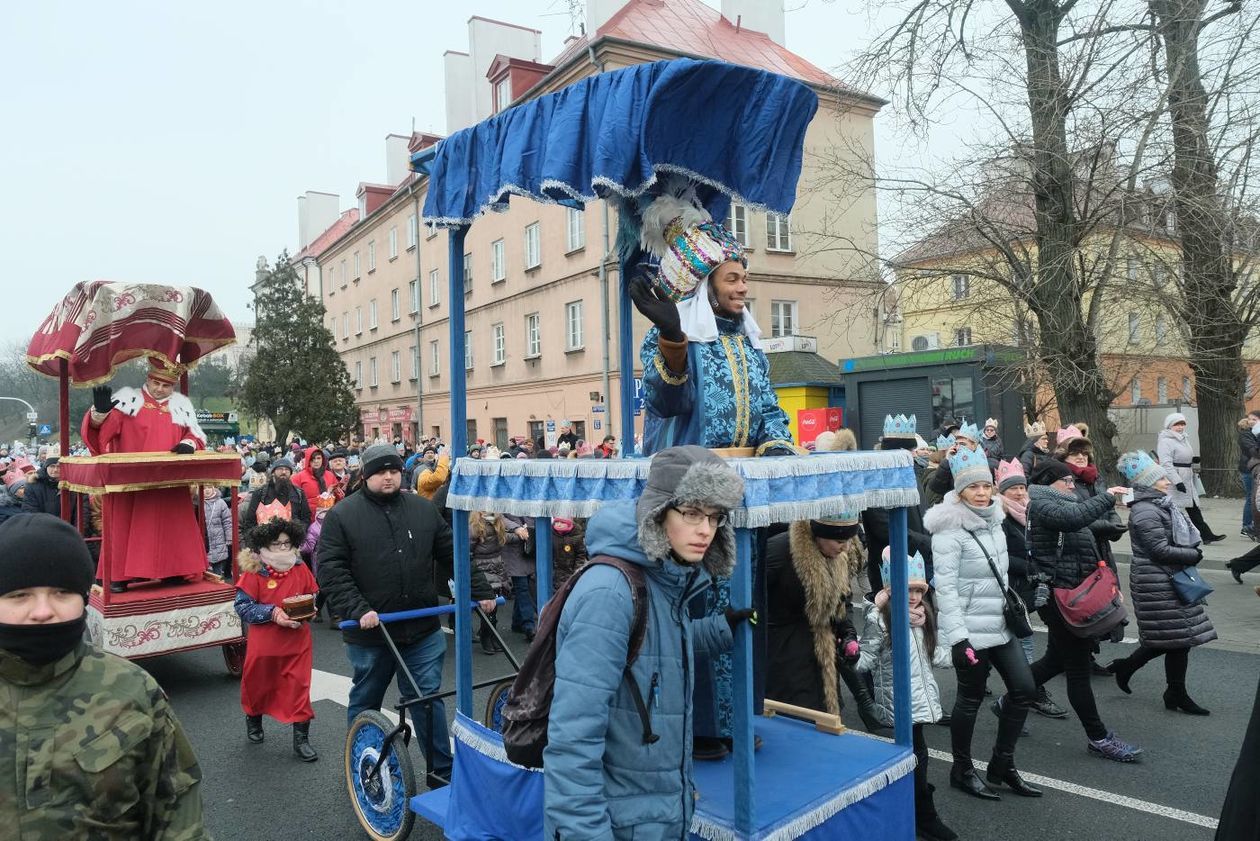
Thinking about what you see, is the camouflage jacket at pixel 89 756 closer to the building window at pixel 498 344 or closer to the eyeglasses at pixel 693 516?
the eyeglasses at pixel 693 516

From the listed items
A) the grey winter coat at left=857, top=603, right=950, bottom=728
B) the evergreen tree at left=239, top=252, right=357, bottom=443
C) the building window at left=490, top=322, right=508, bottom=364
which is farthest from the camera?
the evergreen tree at left=239, top=252, right=357, bottom=443

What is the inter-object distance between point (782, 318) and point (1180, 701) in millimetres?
21334

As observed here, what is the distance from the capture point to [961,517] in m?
4.70

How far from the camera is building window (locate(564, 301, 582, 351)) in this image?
83.6 feet

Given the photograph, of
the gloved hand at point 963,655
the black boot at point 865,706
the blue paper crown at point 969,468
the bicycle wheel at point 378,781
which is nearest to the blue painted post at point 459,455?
the bicycle wheel at point 378,781

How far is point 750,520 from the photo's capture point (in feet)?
8.54

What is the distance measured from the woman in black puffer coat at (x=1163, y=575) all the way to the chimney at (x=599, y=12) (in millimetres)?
21727

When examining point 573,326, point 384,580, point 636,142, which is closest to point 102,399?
point 384,580

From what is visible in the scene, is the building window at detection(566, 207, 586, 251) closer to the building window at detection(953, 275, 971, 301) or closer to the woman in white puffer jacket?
the building window at detection(953, 275, 971, 301)

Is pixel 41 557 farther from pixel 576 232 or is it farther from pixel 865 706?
pixel 576 232

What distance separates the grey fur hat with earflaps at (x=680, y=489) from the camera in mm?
2287

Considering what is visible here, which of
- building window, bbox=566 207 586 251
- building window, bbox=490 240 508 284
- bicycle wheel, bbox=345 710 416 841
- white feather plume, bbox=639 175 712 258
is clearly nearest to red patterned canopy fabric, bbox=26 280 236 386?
bicycle wheel, bbox=345 710 416 841

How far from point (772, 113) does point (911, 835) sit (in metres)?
2.99

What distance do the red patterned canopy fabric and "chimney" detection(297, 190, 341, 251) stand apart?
48.3 m
